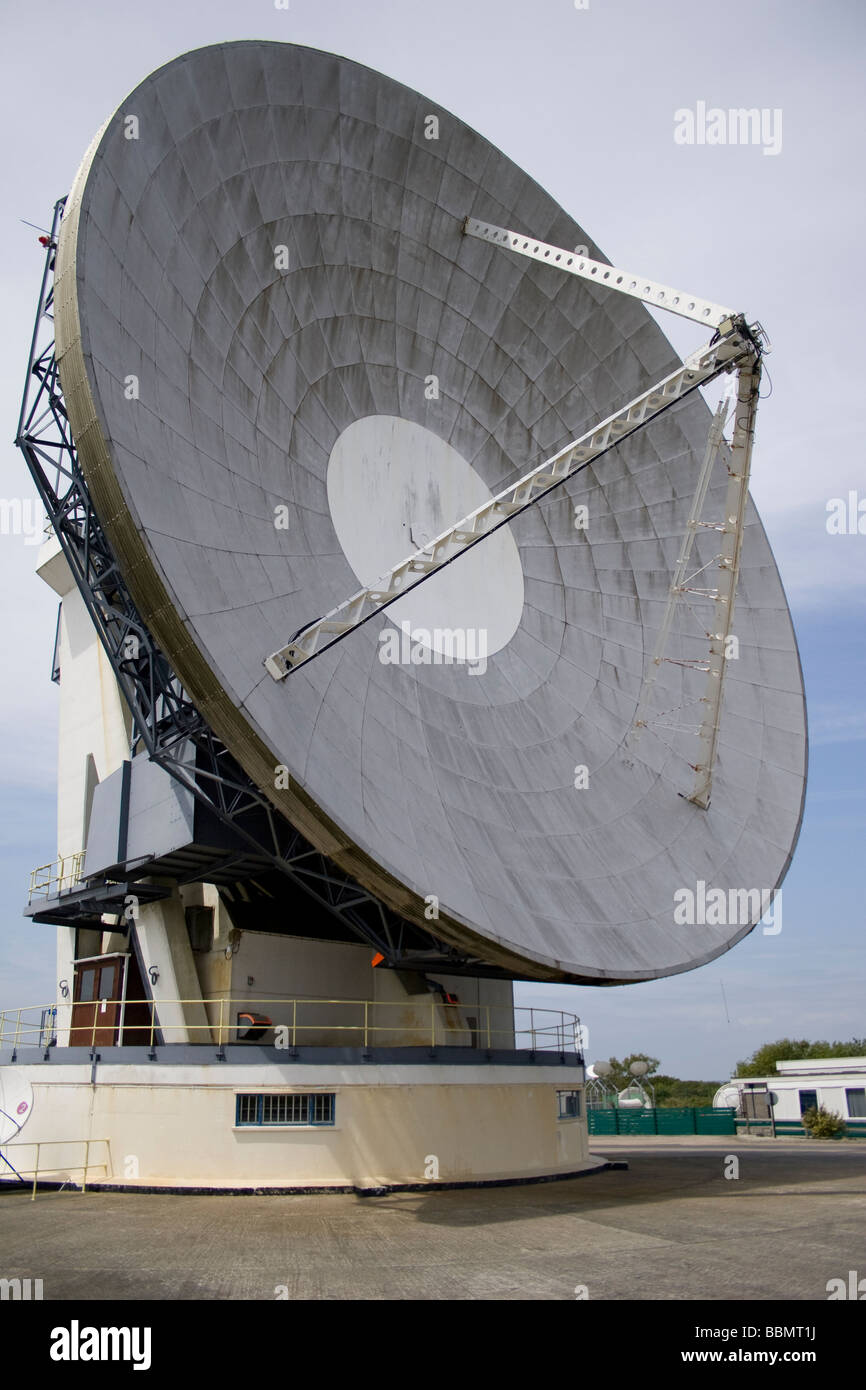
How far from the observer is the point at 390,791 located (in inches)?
731

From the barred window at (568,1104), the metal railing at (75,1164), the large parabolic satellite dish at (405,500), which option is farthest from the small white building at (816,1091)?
the metal railing at (75,1164)

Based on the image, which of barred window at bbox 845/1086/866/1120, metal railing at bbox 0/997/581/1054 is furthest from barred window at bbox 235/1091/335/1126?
barred window at bbox 845/1086/866/1120

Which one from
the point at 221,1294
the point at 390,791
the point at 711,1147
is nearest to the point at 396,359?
the point at 390,791

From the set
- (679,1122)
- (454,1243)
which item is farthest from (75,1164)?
(679,1122)

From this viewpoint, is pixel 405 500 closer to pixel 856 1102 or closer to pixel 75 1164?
pixel 75 1164

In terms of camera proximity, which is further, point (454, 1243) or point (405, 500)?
point (405, 500)

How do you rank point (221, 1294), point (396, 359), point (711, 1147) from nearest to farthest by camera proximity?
point (221, 1294) → point (396, 359) → point (711, 1147)

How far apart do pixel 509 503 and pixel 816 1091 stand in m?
46.9

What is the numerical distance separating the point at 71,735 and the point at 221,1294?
2291 cm

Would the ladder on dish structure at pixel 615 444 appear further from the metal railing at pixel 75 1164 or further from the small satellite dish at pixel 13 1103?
the small satellite dish at pixel 13 1103

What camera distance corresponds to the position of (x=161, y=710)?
75.5ft

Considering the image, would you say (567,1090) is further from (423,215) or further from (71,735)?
(423,215)

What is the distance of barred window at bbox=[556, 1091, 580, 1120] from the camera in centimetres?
2675

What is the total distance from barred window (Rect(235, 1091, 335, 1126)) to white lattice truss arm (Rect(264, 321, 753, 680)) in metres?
9.67
